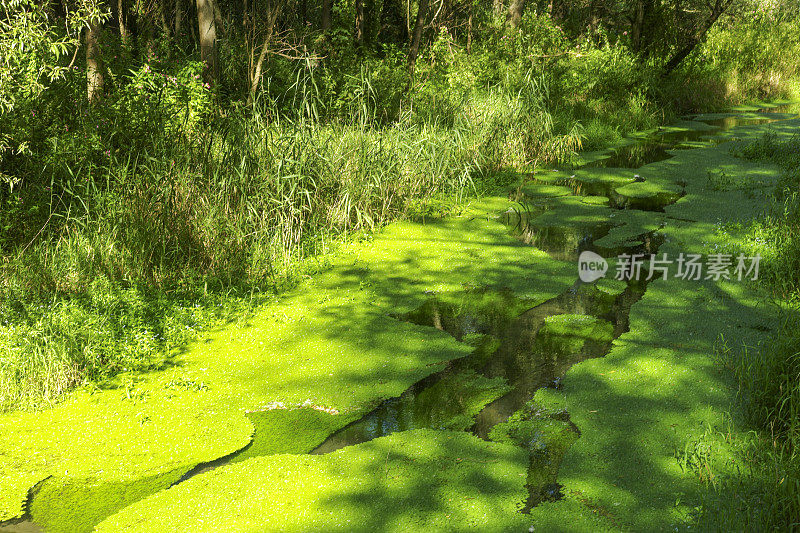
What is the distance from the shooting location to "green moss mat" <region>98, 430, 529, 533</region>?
231cm

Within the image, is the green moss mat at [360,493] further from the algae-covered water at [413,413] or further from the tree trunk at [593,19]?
the tree trunk at [593,19]

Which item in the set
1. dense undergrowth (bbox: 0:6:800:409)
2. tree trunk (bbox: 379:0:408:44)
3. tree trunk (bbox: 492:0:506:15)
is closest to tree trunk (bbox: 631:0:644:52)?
tree trunk (bbox: 492:0:506:15)

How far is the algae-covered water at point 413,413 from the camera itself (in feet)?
7.88

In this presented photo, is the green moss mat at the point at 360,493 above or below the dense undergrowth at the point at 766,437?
below

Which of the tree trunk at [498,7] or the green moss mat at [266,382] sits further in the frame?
the tree trunk at [498,7]

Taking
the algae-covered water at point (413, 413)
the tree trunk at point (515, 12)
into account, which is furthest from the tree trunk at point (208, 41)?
the tree trunk at point (515, 12)

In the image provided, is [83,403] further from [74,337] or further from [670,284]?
[670,284]

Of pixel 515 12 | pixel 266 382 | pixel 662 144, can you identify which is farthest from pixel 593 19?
pixel 266 382

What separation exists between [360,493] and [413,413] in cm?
68

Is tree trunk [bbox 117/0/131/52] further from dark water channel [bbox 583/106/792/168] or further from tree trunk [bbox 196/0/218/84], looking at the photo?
dark water channel [bbox 583/106/792/168]

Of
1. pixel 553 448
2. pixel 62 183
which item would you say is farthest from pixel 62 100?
pixel 553 448

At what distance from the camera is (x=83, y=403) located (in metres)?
3.11

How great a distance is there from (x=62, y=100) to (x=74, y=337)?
2.26m

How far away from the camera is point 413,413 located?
3088 mm
